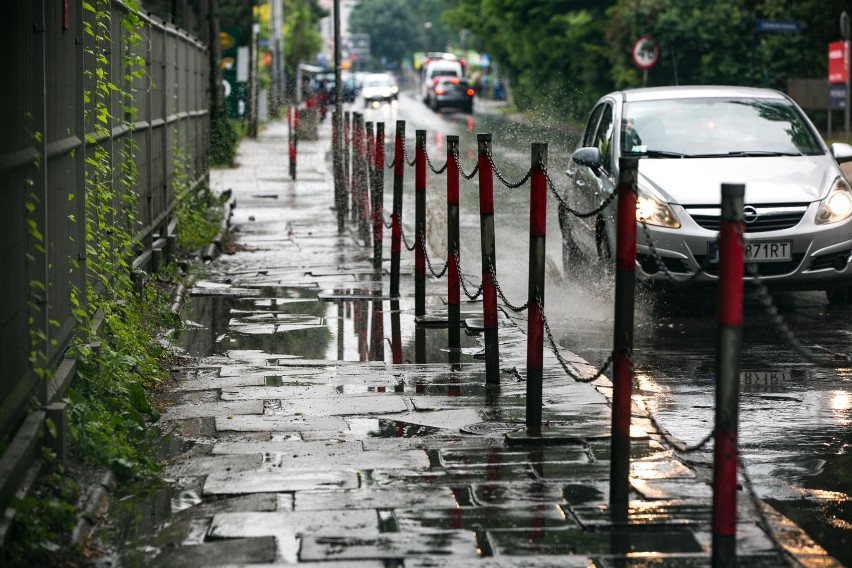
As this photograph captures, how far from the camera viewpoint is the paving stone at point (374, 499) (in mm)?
5492

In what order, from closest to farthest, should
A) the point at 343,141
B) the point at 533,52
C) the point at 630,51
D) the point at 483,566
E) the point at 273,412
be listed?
1. the point at 483,566
2. the point at 273,412
3. the point at 343,141
4. the point at 630,51
5. the point at 533,52

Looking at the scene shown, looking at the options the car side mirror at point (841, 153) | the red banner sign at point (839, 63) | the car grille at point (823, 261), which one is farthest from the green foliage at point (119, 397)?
the red banner sign at point (839, 63)

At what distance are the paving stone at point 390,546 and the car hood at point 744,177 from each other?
6031 millimetres

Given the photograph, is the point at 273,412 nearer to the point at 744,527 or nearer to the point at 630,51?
the point at 744,527

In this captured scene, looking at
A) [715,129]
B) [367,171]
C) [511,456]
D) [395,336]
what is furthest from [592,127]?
[511,456]

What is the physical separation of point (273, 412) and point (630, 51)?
37.7 meters

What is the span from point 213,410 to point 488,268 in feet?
5.50

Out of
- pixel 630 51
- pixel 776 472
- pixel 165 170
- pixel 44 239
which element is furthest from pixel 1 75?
pixel 630 51

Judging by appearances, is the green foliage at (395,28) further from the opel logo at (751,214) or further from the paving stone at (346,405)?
the paving stone at (346,405)

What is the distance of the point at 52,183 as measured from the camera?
6426mm

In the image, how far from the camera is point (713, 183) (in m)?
10.9

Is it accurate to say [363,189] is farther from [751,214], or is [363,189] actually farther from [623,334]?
[623,334]

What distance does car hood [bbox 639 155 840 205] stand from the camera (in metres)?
10.7

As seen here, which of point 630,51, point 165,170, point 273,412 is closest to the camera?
point 273,412
